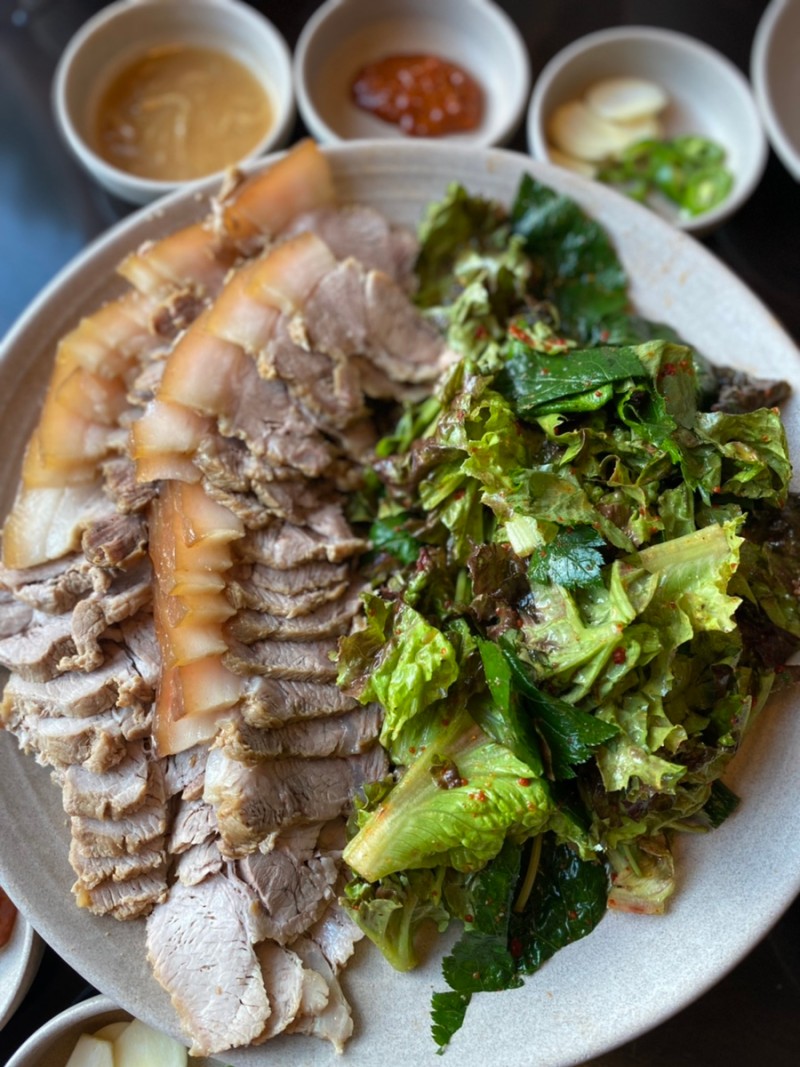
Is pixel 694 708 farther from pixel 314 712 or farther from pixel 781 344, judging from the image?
pixel 781 344

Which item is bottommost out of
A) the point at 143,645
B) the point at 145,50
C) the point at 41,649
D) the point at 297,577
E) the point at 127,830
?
the point at 127,830

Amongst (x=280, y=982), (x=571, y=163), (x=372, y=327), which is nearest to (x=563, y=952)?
(x=280, y=982)

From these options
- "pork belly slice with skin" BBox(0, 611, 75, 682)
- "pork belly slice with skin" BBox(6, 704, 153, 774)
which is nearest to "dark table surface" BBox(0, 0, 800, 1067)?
"pork belly slice with skin" BBox(6, 704, 153, 774)

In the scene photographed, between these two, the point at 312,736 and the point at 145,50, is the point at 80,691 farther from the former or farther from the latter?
the point at 145,50

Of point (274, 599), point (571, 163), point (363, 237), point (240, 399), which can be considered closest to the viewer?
point (274, 599)

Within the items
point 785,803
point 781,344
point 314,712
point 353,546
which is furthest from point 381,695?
point 781,344

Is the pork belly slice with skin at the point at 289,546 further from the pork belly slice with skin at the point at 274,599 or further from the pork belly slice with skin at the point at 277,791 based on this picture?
the pork belly slice with skin at the point at 277,791

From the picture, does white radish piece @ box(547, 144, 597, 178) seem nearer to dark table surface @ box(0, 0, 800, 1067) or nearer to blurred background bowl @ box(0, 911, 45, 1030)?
dark table surface @ box(0, 0, 800, 1067)

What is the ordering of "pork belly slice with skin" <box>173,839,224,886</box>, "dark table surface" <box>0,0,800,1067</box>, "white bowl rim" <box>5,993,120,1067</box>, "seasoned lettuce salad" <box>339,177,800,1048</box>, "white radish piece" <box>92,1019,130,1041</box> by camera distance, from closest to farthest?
"seasoned lettuce salad" <box>339,177,800,1048</box> → "pork belly slice with skin" <box>173,839,224,886</box> → "white bowl rim" <box>5,993,120,1067</box> → "white radish piece" <box>92,1019,130,1041</box> → "dark table surface" <box>0,0,800,1067</box>
